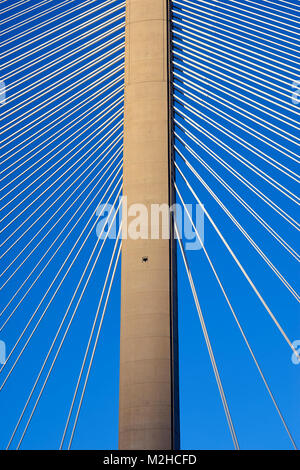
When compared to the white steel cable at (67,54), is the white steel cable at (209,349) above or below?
below

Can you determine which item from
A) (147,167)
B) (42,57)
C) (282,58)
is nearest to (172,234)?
(147,167)

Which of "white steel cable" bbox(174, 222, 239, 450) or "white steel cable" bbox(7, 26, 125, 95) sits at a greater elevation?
"white steel cable" bbox(7, 26, 125, 95)

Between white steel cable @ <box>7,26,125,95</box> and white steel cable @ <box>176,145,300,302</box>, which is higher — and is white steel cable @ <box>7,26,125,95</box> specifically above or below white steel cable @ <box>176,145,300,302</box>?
above

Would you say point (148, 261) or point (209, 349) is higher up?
point (148, 261)

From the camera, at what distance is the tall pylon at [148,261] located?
12.9 m

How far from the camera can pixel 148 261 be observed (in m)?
13.8

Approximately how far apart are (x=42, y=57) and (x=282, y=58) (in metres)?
4.41

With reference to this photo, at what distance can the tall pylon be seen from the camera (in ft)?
42.2

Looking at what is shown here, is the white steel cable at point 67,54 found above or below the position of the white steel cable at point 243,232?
above

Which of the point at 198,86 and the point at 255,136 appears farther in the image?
the point at 198,86

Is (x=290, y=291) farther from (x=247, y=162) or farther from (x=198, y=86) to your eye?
(x=198, y=86)

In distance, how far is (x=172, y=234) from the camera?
13.9 meters
